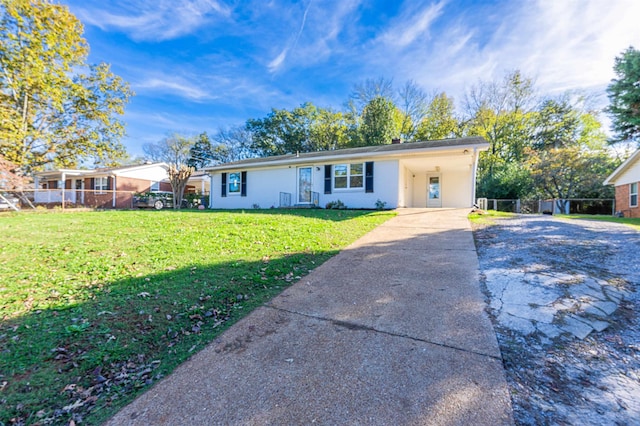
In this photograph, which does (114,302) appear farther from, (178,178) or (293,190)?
(178,178)

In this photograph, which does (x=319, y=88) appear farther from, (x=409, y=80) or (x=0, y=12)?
(x=0, y=12)

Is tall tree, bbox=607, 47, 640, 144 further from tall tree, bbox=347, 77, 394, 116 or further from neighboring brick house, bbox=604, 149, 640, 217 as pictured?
tall tree, bbox=347, 77, 394, 116

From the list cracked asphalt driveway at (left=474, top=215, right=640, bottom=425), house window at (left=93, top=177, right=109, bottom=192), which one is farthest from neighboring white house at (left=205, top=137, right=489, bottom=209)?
house window at (left=93, top=177, right=109, bottom=192)

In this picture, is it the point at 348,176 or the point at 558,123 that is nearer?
the point at 348,176

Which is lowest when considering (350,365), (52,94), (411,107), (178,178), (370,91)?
(350,365)

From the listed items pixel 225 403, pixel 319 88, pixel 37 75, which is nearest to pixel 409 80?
pixel 319 88

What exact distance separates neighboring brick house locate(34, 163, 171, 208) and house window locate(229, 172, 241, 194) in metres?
9.35

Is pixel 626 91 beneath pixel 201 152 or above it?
beneath

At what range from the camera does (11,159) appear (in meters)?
15.7

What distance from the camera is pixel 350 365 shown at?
2090mm

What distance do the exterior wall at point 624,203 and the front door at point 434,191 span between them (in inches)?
375

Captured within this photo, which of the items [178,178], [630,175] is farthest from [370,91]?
[630,175]

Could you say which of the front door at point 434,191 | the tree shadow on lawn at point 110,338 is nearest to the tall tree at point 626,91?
the front door at point 434,191

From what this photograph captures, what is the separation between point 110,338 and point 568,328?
4197 mm
